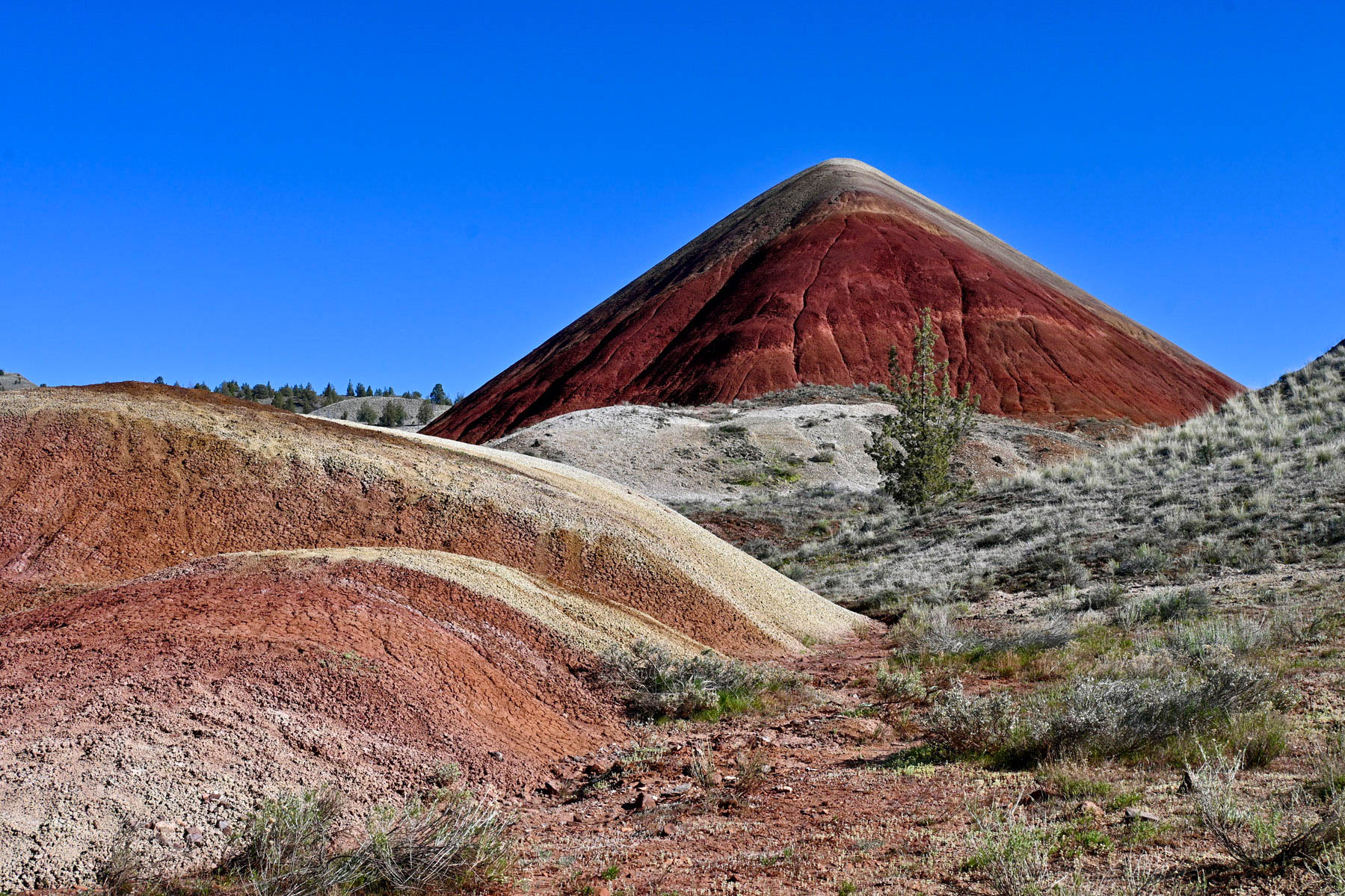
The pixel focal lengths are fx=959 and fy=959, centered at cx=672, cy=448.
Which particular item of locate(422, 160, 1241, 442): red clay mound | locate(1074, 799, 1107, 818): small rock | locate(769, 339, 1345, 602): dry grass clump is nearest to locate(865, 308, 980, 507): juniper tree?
locate(769, 339, 1345, 602): dry grass clump

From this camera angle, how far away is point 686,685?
8.28 metres

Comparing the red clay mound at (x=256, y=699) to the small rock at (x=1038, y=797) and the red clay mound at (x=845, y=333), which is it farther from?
the red clay mound at (x=845, y=333)

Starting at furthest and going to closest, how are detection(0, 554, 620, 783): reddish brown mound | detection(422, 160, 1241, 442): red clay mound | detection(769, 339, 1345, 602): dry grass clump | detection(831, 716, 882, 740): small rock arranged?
detection(422, 160, 1241, 442): red clay mound < detection(769, 339, 1345, 602): dry grass clump < detection(831, 716, 882, 740): small rock < detection(0, 554, 620, 783): reddish brown mound

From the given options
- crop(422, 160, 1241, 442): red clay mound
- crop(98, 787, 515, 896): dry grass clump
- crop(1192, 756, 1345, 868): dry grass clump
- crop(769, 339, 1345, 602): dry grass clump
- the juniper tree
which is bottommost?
crop(1192, 756, 1345, 868): dry grass clump

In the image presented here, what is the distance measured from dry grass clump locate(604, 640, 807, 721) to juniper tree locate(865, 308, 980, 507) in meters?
16.0

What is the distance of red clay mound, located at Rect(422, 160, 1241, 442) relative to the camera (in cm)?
5369

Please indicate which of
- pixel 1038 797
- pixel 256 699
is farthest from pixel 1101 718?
pixel 256 699

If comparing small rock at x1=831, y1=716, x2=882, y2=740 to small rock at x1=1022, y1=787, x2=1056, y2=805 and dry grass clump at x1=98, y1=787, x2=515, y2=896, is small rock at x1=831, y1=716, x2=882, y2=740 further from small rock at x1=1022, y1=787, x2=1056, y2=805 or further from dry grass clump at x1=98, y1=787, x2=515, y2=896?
dry grass clump at x1=98, y1=787, x2=515, y2=896

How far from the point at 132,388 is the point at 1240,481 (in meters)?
17.9

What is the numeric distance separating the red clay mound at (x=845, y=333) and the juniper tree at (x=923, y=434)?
2546 cm

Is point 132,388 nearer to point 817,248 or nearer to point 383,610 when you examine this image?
point 383,610

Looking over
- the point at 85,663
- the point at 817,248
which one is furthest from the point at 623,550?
the point at 817,248

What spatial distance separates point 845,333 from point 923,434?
108ft

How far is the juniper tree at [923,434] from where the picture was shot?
2456 centimetres
